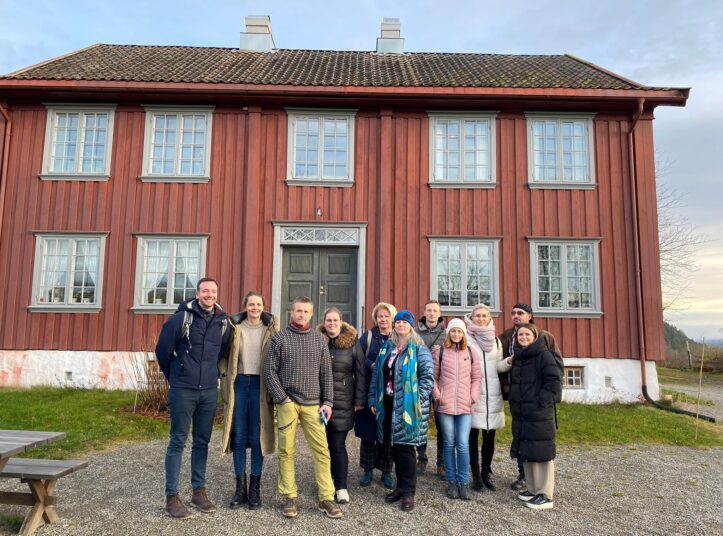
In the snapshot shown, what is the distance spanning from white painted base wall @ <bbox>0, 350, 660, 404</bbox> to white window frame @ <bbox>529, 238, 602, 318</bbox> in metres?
1.06

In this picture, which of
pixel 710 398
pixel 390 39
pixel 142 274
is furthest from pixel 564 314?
pixel 390 39

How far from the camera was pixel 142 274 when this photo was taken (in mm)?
9664

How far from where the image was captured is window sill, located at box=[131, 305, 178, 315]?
9.46m

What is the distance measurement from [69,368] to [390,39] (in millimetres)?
11090

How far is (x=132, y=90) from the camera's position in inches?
378

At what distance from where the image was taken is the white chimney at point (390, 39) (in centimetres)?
1331

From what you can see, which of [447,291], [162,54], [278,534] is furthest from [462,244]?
[162,54]

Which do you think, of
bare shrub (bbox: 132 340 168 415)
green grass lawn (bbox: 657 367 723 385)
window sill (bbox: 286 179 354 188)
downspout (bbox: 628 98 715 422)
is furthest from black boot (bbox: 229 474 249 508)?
green grass lawn (bbox: 657 367 723 385)

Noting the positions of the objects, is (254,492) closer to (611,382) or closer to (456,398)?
(456,398)

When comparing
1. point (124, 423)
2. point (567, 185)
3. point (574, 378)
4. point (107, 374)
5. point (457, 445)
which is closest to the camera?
point (457, 445)

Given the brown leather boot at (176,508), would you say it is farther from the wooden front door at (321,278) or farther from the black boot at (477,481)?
the wooden front door at (321,278)

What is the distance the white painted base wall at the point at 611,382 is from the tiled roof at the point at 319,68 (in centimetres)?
542

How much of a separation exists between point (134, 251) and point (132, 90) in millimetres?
3149

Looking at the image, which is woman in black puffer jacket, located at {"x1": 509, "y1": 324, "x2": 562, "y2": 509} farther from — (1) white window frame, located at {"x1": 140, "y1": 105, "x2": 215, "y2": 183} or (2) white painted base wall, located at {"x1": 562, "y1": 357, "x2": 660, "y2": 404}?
(1) white window frame, located at {"x1": 140, "y1": 105, "x2": 215, "y2": 183}
